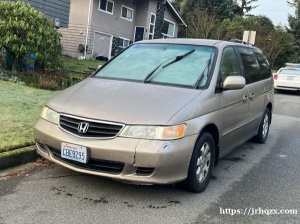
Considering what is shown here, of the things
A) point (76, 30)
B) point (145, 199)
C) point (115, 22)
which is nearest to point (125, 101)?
point (145, 199)

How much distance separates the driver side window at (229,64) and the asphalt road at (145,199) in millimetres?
1301

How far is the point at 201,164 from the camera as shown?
170 inches

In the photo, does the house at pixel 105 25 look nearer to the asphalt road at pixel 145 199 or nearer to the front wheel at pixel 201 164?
the asphalt road at pixel 145 199

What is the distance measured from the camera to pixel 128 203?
3.93m

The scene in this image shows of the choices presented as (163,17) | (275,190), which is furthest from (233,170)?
(163,17)

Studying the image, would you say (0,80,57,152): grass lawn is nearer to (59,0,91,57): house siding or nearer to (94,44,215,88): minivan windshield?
(94,44,215,88): minivan windshield

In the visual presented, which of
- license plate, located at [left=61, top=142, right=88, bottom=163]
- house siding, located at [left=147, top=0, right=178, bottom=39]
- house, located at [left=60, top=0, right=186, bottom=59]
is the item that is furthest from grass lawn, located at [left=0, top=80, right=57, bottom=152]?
house siding, located at [left=147, top=0, right=178, bottom=39]

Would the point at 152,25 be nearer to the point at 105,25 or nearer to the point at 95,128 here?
the point at 105,25

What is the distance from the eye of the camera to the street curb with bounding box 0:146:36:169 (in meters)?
4.63

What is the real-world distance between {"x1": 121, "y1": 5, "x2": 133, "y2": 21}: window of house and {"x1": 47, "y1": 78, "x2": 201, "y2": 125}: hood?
932 inches

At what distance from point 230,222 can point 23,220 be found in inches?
74.7

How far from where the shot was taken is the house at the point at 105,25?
81.0ft

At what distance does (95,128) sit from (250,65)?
317cm

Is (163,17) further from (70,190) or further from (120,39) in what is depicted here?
(70,190)
